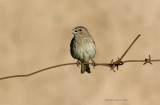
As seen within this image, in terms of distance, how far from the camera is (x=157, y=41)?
2303cm

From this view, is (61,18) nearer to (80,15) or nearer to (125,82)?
(80,15)

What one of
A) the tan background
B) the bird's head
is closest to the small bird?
the bird's head

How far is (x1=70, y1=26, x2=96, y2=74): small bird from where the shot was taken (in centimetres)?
1026

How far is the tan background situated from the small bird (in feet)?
30.2

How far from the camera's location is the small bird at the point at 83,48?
10258mm

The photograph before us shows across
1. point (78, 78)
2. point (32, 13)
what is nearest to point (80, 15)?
point (32, 13)

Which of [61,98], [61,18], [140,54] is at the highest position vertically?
[61,18]

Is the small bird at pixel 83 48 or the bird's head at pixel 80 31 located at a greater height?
the bird's head at pixel 80 31

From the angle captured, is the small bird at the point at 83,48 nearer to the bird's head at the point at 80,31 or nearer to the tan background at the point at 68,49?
the bird's head at the point at 80,31

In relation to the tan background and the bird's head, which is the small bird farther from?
the tan background

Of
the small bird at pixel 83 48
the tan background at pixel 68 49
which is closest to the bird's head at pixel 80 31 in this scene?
the small bird at pixel 83 48

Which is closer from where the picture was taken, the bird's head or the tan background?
the bird's head

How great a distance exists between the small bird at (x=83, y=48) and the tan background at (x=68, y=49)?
9.20 metres

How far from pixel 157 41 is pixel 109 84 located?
12.2 feet
